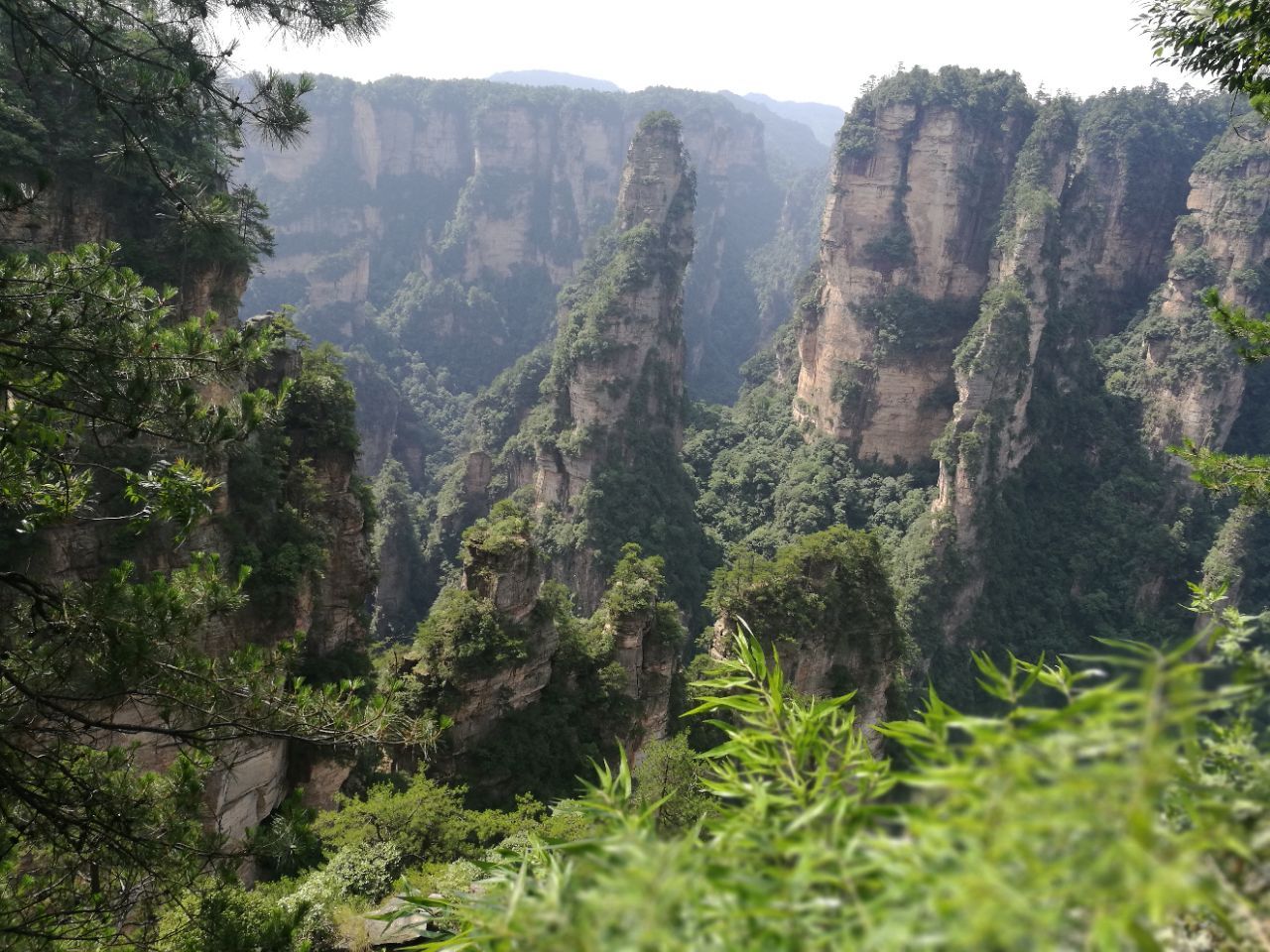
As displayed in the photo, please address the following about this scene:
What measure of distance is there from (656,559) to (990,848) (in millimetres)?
16677

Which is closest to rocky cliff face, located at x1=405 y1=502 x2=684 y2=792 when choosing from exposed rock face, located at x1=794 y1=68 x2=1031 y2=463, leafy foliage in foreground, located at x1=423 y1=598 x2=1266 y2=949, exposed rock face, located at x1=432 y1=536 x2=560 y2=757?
exposed rock face, located at x1=432 y1=536 x2=560 y2=757

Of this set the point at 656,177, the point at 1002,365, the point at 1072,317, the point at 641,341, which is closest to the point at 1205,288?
the point at 1072,317

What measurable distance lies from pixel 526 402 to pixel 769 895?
166ft

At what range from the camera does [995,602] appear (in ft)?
105

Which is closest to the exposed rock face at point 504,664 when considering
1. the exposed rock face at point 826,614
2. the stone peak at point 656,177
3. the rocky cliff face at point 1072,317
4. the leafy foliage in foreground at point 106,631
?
the exposed rock face at point 826,614

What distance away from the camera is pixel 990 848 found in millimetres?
1115

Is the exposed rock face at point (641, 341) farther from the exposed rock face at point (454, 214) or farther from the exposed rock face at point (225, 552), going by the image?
the exposed rock face at point (454, 214)

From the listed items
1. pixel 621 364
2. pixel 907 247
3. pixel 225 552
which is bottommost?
pixel 225 552

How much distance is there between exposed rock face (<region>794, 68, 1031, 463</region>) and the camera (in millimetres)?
37500

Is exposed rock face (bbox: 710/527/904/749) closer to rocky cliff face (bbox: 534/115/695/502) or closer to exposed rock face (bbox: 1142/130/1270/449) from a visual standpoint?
rocky cliff face (bbox: 534/115/695/502)

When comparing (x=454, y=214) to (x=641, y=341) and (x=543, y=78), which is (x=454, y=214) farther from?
(x=543, y=78)

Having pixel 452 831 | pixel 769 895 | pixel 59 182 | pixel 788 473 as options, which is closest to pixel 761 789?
A: pixel 769 895

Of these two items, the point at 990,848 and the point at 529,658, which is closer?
the point at 990,848

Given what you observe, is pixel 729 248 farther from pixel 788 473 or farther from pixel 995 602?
pixel 995 602
